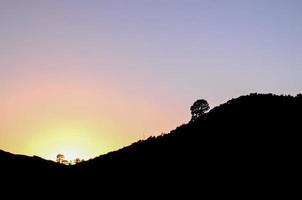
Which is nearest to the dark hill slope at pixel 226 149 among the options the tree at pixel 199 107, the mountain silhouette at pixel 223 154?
the mountain silhouette at pixel 223 154

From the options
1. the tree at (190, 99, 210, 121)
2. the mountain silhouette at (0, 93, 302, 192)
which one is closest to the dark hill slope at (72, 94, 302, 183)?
the mountain silhouette at (0, 93, 302, 192)

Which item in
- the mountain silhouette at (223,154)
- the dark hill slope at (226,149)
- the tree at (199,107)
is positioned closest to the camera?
the mountain silhouette at (223,154)

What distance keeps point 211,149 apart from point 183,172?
11.5 feet

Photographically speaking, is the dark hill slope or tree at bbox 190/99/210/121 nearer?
the dark hill slope

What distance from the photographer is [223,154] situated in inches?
1314

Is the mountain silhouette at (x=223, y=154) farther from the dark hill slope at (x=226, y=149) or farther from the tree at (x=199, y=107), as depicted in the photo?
the tree at (x=199, y=107)

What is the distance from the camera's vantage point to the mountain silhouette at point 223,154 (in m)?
29.6

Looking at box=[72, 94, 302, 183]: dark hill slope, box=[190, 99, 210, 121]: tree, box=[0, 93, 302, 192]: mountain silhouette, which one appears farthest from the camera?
box=[190, 99, 210, 121]: tree

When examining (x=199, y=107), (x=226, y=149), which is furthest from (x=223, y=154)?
(x=199, y=107)

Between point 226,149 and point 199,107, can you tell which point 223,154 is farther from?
point 199,107

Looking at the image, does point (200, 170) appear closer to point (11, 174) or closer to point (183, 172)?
point (183, 172)

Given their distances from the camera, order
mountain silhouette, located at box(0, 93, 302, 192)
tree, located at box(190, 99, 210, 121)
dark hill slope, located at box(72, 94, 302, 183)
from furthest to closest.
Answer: tree, located at box(190, 99, 210, 121) → dark hill slope, located at box(72, 94, 302, 183) → mountain silhouette, located at box(0, 93, 302, 192)

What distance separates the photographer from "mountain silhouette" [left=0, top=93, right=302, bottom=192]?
97.1 ft

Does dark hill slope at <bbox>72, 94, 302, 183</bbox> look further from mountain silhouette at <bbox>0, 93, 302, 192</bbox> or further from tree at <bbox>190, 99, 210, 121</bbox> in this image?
tree at <bbox>190, 99, 210, 121</bbox>
